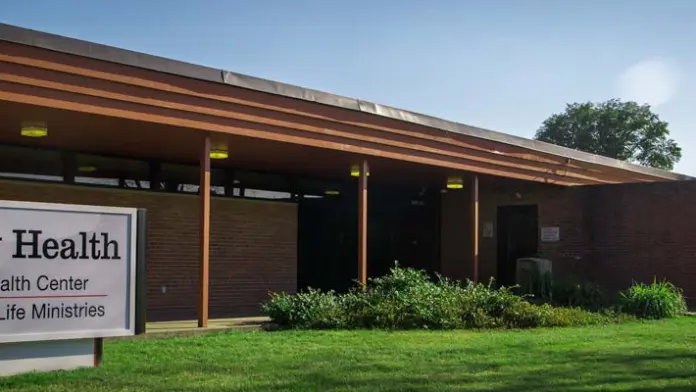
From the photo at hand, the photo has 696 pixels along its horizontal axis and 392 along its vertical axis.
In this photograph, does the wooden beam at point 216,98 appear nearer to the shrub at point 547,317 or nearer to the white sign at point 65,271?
the white sign at point 65,271

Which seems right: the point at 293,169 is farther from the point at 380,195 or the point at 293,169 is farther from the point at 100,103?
the point at 100,103

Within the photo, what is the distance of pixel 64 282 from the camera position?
816 cm

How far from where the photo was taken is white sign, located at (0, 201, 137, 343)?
778 centimetres

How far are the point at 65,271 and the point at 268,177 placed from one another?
10.9 metres

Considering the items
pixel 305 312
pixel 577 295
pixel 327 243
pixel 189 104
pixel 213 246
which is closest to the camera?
pixel 189 104

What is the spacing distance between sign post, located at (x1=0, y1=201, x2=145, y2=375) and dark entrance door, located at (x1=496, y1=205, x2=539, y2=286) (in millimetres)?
14608

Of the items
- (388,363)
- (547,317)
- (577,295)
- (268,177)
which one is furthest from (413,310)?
(268,177)

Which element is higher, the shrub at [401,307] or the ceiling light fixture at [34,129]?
the ceiling light fixture at [34,129]

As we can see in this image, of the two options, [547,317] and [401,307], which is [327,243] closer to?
[401,307]

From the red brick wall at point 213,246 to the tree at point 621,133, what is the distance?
161 ft

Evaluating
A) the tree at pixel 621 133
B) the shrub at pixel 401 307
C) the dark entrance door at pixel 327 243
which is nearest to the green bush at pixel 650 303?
the shrub at pixel 401 307

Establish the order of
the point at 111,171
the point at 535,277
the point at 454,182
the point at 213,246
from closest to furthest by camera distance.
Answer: the point at 111,171, the point at 213,246, the point at 535,277, the point at 454,182

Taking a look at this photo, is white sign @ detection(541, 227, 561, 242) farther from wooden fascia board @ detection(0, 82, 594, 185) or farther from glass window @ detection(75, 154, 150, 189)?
glass window @ detection(75, 154, 150, 189)

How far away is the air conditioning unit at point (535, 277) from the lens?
58.6 feet
